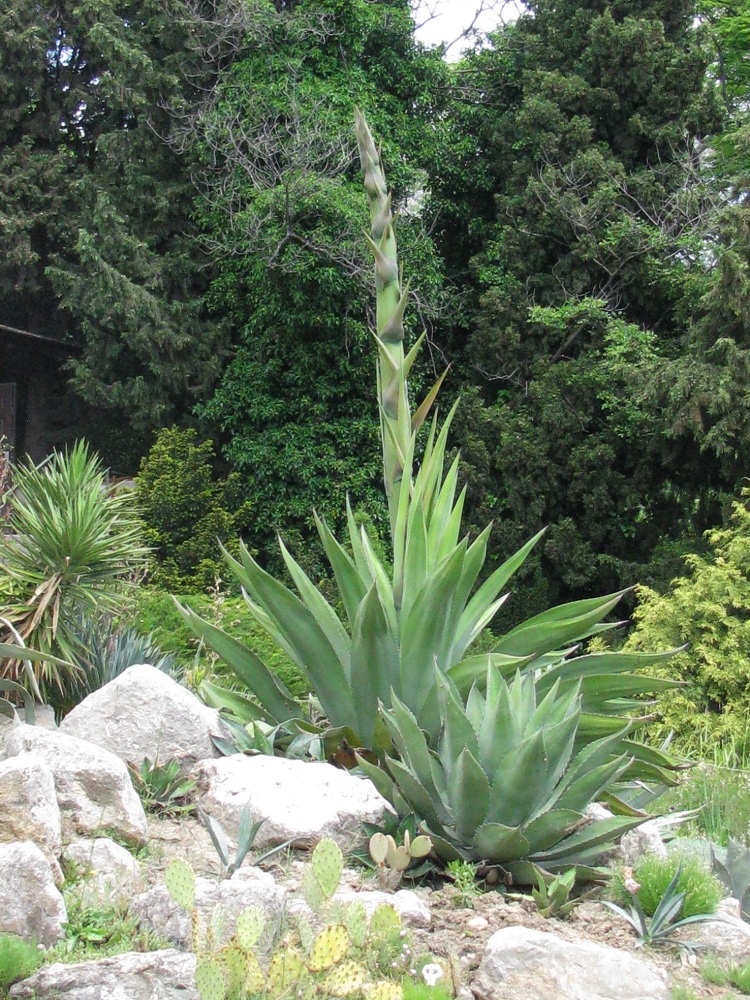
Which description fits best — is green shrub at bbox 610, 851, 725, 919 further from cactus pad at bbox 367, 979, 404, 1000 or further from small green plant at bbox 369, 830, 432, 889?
cactus pad at bbox 367, 979, 404, 1000

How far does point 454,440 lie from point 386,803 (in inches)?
429

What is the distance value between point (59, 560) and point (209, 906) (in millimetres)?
3553

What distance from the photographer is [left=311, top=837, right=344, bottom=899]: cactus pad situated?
251 centimetres

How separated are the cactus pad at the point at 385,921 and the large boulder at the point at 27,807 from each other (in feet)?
3.35

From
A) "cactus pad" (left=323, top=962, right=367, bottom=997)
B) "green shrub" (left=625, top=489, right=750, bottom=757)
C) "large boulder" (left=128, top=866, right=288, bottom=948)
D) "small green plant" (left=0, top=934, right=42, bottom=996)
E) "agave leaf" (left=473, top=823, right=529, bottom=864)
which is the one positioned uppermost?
"small green plant" (left=0, top=934, right=42, bottom=996)

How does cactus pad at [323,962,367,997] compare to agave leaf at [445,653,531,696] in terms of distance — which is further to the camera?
agave leaf at [445,653,531,696]

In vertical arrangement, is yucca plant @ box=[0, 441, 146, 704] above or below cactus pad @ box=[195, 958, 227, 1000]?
above

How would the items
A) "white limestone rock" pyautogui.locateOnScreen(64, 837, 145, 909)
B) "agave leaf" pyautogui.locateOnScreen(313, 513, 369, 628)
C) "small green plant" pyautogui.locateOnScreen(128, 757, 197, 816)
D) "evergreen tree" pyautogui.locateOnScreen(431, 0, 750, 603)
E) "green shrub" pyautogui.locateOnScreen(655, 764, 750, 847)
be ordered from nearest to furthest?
"white limestone rock" pyautogui.locateOnScreen(64, 837, 145, 909) < "small green plant" pyautogui.locateOnScreen(128, 757, 197, 816) < "agave leaf" pyautogui.locateOnScreen(313, 513, 369, 628) < "green shrub" pyautogui.locateOnScreen(655, 764, 750, 847) < "evergreen tree" pyautogui.locateOnScreen(431, 0, 750, 603)

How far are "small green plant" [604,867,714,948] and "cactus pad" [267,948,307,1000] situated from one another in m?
1.21

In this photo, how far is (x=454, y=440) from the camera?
559 inches

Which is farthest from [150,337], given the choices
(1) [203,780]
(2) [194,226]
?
(1) [203,780]

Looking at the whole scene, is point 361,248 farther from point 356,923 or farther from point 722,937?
point 356,923

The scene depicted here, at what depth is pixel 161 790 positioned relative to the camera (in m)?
3.74

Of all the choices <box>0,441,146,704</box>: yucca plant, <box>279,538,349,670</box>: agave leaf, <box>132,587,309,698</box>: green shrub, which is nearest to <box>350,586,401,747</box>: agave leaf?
<box>279,538,349,670</box>: agave leaf
